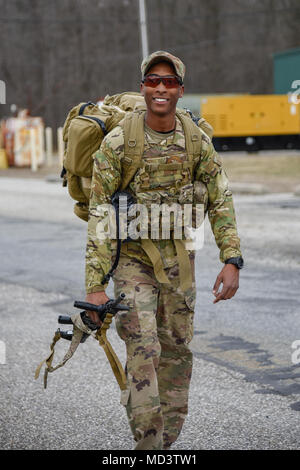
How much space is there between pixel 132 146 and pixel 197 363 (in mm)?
2317

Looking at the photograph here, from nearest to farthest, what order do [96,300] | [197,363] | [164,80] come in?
1. [96,300]
2. [164,80]
3. [197,363]

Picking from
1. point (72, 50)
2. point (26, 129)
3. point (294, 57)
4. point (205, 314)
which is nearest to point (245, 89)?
point (72, 50)

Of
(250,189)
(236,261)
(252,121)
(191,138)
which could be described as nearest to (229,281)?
→ (236,261)

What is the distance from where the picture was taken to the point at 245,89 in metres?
53.0

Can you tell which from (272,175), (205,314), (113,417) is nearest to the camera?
(113,417)

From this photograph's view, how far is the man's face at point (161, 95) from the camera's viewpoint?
135 inches

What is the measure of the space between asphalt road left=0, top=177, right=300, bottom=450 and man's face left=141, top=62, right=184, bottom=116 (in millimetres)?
1592

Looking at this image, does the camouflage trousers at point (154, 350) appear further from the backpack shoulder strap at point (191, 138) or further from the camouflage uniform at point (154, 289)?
the backpack shoulder strap at point (191, 138)

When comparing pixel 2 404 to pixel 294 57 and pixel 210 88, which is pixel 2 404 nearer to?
pixel 294 57

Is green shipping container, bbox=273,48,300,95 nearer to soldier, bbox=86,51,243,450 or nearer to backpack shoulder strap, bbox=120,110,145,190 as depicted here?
soldier, bbox=86,51,243,450

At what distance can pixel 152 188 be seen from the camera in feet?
11.4

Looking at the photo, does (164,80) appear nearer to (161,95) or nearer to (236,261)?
→ (161,95)

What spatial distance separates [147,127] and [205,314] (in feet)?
11.6

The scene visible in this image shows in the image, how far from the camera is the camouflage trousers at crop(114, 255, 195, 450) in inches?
131
